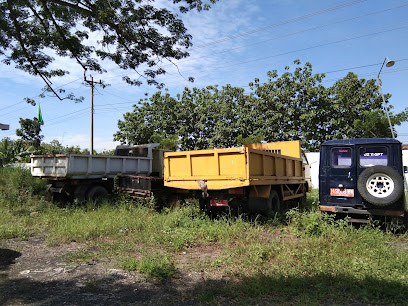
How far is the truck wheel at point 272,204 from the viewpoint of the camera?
7.25 metres

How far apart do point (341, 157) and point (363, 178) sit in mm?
890

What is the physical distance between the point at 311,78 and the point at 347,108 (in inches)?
121

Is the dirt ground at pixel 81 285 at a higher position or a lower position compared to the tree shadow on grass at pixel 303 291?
lower

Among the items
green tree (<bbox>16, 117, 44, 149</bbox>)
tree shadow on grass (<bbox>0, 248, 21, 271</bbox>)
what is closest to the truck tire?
tree shadow on grass (<bbox>0, 248, 21, 271</bbox>)

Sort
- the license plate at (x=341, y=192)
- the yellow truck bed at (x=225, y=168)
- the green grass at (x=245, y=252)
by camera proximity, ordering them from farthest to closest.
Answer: the license plate at (x=341, y=192) < the yellow truck bed at (x=225, y=168) < the green grass at (x=245, y=252)

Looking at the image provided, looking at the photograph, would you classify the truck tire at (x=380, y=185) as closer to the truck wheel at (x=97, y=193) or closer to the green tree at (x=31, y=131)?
the truck wheel at (x=97, y=193)

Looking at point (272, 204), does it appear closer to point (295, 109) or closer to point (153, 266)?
point (153, 266)

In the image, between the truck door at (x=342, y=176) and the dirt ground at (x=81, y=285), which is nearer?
the dirt ground at (x=81, y=285)

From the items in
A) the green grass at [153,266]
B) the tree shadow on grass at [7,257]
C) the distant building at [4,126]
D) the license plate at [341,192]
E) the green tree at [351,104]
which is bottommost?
the tree shadow on grass at [7,257]

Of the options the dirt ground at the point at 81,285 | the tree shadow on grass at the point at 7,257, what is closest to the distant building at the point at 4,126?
the tree shadow on grass at the point at 7,257

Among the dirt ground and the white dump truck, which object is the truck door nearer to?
the dirt ground

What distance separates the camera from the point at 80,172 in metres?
9.88

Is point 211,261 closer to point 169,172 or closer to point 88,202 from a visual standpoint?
point 169,172

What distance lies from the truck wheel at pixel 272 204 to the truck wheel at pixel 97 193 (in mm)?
5764
